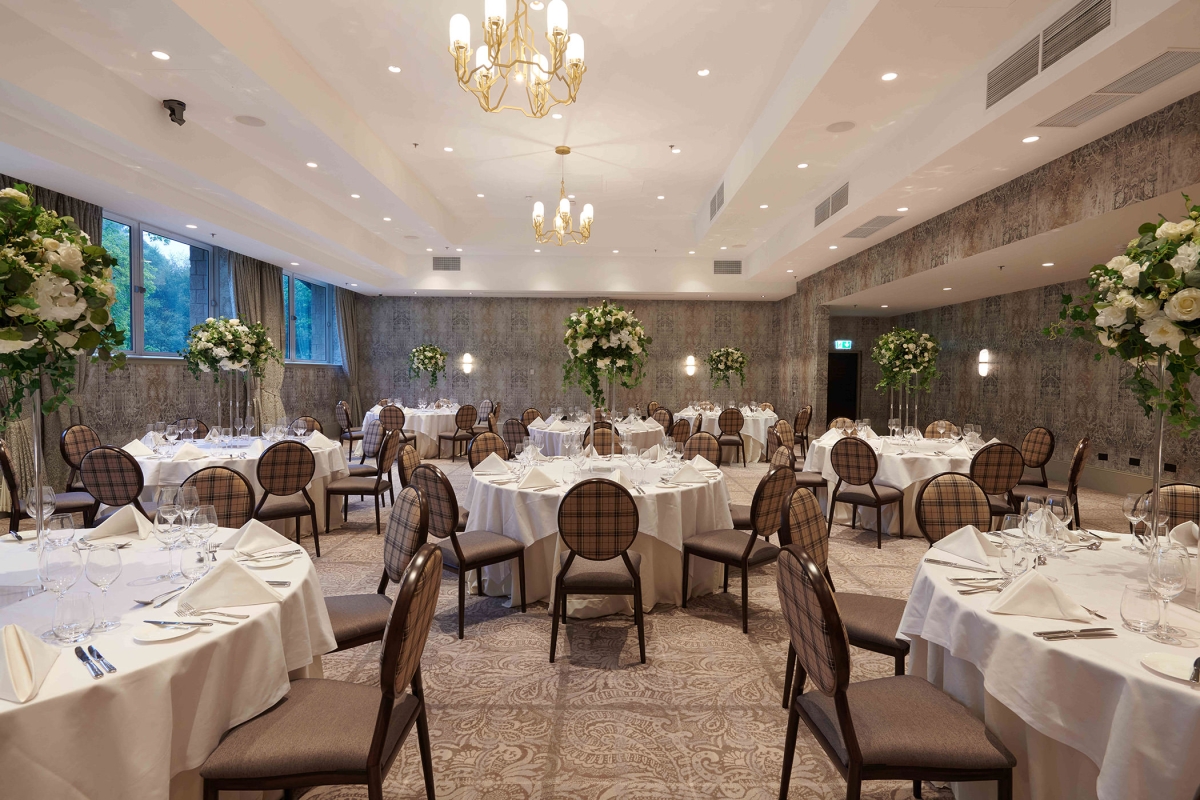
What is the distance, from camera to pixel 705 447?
6352 millimetres

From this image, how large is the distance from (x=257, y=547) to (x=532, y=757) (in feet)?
4.98

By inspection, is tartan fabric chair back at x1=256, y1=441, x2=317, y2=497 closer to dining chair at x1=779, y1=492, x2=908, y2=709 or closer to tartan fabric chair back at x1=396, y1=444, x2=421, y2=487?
tartan fabric chair back at x1=396, y1=444, x2=421, y2=487

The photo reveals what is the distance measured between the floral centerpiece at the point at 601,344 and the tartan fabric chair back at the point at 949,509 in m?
2.49

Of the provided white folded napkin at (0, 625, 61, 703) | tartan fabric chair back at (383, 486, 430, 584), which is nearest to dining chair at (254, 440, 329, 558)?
tartan fabric chair back at (383, 486, 430, 584)

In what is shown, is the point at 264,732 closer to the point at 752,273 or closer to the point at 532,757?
the point at 532,757

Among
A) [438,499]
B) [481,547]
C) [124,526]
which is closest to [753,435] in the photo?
[481,547]

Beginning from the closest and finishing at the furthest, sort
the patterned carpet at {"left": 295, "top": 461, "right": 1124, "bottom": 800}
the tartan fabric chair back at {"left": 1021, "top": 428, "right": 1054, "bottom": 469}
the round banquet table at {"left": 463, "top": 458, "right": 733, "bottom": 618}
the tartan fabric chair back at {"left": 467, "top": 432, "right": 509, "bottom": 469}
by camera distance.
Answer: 1. the patterned carpet at {"left": 295, "top": 461, "right": 1124, "bottom": 800}
2. the round banquet table at {"left": 463, "top": 458, "right": 733, "bottom": 618}
3. the tartan fabric chair back at {"left": 467, "top": 432, "right": 509, "bottom": 469}
4. the tartan fabric chair back at {"left": 1021, "top": 428, "right": 1054, "bottom": 469}

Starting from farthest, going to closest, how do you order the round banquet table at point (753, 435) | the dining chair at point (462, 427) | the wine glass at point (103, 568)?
the round banquet table at point (753, 435)
the dining chair at point (462, 427)
the wine glass at point (103, 568)

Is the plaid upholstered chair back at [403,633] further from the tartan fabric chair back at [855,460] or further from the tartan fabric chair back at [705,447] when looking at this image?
the tartan fabric chair back at [855,460]

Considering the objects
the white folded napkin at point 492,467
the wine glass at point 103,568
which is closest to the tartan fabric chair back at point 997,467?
the white folded napkin at point 492,467

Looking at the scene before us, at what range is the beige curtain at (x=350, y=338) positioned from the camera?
15.1m

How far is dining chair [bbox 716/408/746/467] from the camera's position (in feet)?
35.4

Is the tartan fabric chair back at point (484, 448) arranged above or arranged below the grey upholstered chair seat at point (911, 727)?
above

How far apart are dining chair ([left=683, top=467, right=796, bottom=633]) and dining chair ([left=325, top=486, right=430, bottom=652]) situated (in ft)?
6.56
